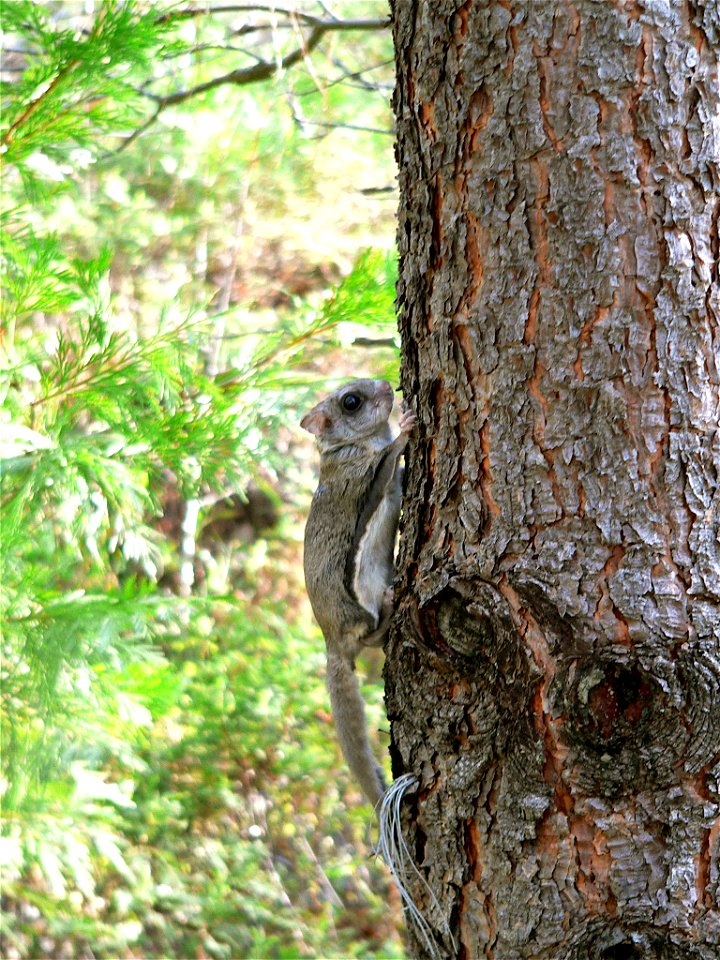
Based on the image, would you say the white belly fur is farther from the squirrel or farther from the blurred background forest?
the blurred background forest

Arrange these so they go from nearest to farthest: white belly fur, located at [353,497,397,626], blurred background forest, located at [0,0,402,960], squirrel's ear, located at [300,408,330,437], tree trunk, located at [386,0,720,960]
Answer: tree trunk, located at [386,0,720,960] → white belly fur, located at [353,497,397,626] → blurred background forest, located at [0,0,402,960] → squirrel's ear, located at [300,408,330,437]

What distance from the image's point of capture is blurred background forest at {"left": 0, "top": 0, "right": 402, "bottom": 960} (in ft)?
9.43

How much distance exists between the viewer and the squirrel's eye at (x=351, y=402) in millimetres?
3295

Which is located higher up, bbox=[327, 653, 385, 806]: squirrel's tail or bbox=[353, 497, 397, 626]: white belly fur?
bbox=[353, 497, 397, 626]: white belly fur

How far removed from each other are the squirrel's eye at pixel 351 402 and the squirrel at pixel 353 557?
0.24 feet

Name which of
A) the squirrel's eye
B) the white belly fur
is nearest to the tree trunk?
the white belly fur

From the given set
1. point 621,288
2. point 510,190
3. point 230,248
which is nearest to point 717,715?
point 621,288

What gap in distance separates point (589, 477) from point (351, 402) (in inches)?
64.2

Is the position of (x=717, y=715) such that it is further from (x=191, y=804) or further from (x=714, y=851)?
(x=191, y=804)

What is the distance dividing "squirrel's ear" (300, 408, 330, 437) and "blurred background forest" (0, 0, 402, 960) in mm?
115

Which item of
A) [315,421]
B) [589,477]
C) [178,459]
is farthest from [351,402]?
[589,477]

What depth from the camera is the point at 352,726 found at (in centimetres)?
270

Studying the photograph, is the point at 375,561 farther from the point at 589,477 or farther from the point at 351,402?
the point at 589,477

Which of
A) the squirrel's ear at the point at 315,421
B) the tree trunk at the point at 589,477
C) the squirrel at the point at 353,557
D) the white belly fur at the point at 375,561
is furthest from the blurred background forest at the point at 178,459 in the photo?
the tree trunk at the point at 589,477
